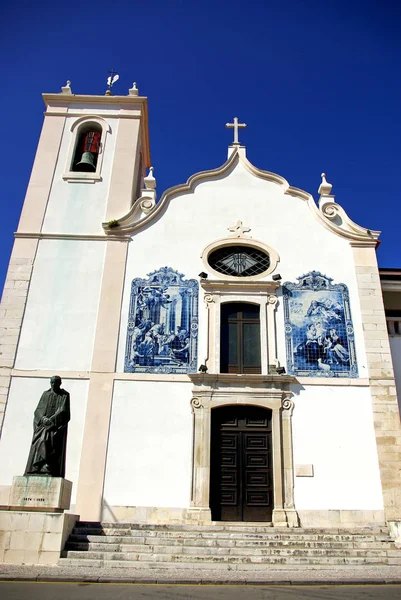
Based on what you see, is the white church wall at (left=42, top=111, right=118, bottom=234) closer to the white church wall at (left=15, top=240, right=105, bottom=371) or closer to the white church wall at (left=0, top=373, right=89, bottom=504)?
the white church wall at (left=15, top=240, right=105, bottom=371)

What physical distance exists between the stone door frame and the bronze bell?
8.08 meters

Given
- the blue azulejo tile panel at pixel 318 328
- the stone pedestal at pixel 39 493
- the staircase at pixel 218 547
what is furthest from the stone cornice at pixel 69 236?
the staircase at pixel 218 547

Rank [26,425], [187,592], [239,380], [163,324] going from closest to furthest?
1. [187,592]
2. [26,425]
3. [239,380]
4. [163,324]

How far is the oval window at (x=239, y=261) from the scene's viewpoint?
13.9 metres

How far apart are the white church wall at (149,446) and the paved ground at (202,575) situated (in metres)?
3.56

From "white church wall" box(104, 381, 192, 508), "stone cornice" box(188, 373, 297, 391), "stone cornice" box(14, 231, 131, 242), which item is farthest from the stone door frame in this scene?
"stone cornice" box(14, 231, 131, 242)

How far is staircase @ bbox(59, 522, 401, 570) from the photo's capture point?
26.3 feet

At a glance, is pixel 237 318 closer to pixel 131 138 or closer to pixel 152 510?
pixel 152 510

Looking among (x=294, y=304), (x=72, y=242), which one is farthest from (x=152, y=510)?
(x=72, y=242)

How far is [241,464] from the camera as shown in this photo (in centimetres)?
1165

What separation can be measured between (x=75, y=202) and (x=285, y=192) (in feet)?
21.1

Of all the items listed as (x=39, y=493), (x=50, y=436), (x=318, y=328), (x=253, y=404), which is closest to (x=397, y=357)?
(x=318, y=328)

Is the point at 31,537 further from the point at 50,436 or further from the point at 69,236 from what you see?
the point at 69,236

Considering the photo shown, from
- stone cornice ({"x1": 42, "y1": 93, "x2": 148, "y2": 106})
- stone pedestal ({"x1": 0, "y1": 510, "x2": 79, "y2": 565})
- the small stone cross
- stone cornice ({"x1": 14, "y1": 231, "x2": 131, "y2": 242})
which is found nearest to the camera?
stone pedestal ({"x1": 0, "y1": 510, "x2": 79, "y2": 565})
